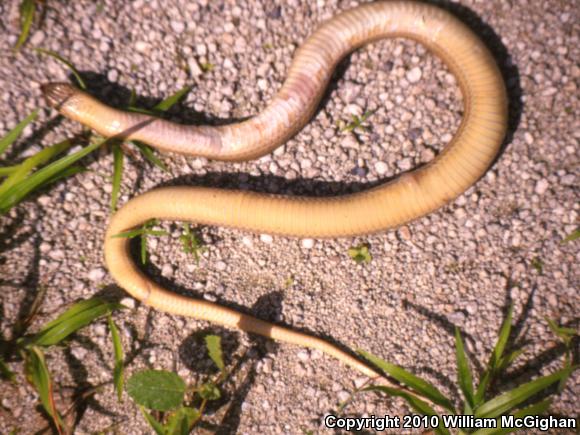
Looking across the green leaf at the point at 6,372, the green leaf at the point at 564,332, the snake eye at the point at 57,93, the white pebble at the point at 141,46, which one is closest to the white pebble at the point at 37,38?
the snake eye at the point at 57,93

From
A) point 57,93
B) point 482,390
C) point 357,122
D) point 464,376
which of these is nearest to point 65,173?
point 57,93

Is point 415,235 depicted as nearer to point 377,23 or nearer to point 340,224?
point 340,224

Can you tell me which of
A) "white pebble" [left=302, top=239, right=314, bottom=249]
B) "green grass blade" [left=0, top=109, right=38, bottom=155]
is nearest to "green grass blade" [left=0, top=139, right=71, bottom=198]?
"green grass blade" [left=0, top=109, right=38, bottom=155]

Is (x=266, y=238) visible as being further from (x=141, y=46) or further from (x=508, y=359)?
(x=508, y=359)

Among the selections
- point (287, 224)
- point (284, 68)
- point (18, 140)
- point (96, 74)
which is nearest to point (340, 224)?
point (287, 224)

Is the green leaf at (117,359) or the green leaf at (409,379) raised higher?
the green leaf at (409,379)

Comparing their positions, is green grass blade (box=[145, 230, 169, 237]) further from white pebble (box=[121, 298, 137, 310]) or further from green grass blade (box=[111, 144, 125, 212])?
white pebble (box=[121, 298, 137, 310])

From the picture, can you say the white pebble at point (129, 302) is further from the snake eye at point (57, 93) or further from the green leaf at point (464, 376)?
the green leaf at point (464, 376)
